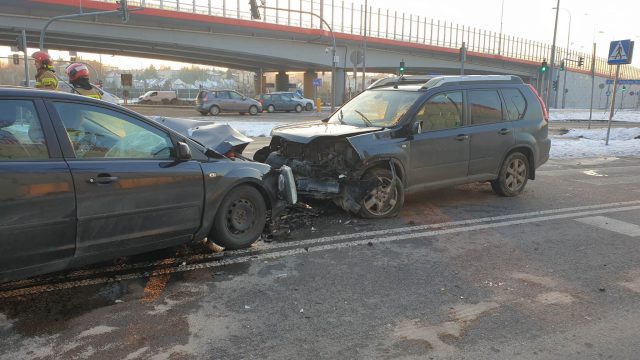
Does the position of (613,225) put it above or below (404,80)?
below

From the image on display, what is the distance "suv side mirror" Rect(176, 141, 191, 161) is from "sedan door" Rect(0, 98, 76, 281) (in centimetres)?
98

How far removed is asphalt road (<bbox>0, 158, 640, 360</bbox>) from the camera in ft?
10.7

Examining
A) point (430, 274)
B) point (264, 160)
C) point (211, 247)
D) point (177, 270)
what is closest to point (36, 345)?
point (177, 270)

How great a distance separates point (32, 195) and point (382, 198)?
4.07 metres

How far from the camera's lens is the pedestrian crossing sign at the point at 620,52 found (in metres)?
15.4

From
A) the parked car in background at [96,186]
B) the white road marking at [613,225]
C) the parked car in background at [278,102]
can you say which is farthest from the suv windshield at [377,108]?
the parked car in background at [278,102]

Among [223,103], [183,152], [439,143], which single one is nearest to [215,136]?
[183,152]

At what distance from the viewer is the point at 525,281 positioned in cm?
447

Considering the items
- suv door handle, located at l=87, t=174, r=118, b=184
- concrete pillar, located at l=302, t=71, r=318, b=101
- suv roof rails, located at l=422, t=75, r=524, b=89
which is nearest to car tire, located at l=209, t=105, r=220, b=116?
suv roof rails, located at l=422, t=75, r=524, b=89

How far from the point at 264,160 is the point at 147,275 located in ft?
9.46

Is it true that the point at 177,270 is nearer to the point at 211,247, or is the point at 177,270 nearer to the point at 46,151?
the point at 211,247

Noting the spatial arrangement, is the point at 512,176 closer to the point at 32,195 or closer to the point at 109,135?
the point at 109,135

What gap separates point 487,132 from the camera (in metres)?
7.36

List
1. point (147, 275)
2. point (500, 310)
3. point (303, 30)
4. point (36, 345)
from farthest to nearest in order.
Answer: point (303, 30)
point (147, 275)
point (500, 310)
point (36, 345)
